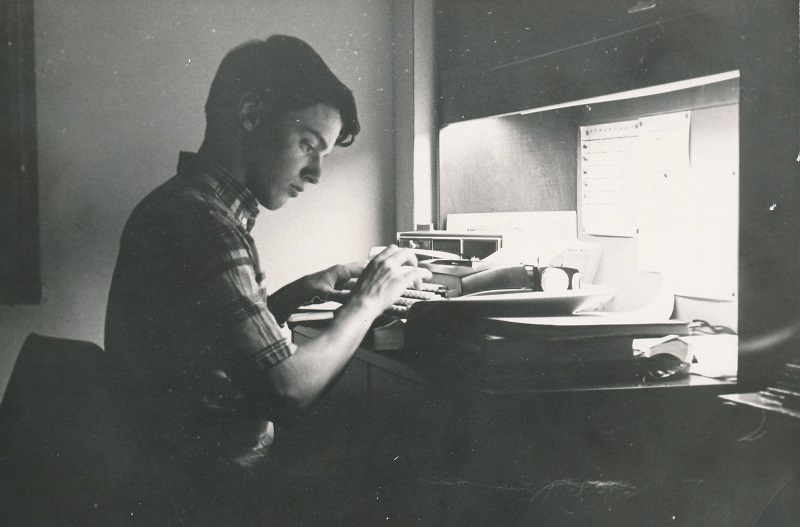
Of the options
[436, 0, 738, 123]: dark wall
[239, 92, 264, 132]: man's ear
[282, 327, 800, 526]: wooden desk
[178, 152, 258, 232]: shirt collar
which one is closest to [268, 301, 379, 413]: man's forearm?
[282, 327, 800, 526]: wooden desk

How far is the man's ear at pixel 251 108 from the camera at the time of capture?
90cm

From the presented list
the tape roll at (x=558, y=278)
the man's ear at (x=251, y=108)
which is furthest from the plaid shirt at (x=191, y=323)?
the tape roll at (x=558, y=278)

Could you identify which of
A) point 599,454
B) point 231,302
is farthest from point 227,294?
point 599,454

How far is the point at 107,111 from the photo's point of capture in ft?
2.71

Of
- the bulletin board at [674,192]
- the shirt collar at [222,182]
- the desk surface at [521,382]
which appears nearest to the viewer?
Result: the desk surface at [521,382]

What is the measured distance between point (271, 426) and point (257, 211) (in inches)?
12.9

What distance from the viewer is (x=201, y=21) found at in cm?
87

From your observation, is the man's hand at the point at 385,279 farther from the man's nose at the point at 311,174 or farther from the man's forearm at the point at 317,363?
the man's nose at the point at 311,174

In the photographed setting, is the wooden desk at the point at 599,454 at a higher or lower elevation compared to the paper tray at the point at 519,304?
lower

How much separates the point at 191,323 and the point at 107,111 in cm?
31

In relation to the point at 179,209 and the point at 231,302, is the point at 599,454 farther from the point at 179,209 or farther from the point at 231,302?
the point at 179,209

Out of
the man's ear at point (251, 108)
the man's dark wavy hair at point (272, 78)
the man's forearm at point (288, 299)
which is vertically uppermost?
the man's dark wavy hair at point (272, 78)

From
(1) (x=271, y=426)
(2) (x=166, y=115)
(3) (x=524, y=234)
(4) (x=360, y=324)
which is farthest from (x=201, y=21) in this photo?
(3) (x=524, y=234)

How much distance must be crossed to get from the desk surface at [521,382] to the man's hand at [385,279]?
10cm
